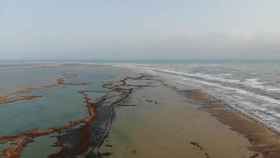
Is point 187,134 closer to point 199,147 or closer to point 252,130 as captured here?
point 199,147

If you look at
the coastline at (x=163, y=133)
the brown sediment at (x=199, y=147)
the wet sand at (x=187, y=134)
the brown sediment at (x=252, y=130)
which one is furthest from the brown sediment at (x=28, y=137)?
the brown sediment at (x=252, y=130)

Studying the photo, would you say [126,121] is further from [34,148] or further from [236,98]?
[236,98]

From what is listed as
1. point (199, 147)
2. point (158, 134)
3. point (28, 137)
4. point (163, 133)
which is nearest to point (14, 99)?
point (28, 137)

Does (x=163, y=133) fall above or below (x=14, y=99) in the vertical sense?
above

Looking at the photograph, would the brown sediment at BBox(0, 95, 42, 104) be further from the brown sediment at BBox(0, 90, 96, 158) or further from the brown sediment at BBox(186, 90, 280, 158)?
the brown sediment at BBox(186, 90, 280, 158)

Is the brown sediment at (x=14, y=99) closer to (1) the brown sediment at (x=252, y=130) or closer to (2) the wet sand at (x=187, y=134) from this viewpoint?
(2) the wet sand at (x=187, y=134)

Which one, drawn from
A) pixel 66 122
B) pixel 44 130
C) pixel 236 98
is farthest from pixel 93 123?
pixel 236 98

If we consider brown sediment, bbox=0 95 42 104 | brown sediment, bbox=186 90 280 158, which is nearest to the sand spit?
brown sediment, bbox=186 90 280 158
